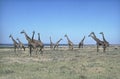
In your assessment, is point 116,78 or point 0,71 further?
point 0,71

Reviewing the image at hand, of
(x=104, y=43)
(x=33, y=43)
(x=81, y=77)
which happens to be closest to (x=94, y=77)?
(x=81, y=77)

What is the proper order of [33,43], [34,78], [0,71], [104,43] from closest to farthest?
[34,78] < [0,71] < [33,43] < [104,43]

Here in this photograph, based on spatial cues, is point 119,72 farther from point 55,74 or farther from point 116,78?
point 55,74

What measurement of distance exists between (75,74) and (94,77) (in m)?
1.21

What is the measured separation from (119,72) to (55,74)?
350 centimetres

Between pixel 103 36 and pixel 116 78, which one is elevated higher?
pixel 103 36

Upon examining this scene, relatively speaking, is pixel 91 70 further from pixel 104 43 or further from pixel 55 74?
pixel 104 43

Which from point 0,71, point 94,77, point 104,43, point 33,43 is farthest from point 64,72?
point 104,43

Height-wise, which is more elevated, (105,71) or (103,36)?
(103,36)

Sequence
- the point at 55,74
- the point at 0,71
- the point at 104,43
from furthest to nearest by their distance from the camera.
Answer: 1. the point at 104,43
2. the point at 0,71
3. the point at 55,74

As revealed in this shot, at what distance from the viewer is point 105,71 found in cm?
1723

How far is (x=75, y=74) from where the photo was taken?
16.0 metres

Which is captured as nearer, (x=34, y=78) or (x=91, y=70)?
(x=34, y=78)

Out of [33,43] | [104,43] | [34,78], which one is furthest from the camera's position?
[104,43]
